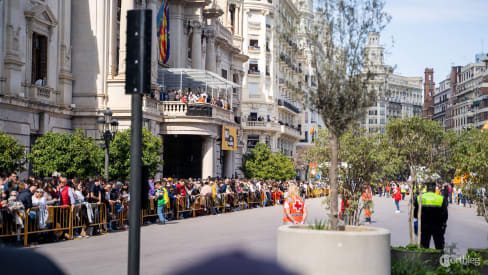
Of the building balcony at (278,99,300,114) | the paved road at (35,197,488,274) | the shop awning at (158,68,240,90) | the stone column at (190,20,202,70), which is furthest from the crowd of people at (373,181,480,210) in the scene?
the stone column at (190,20,202,70)

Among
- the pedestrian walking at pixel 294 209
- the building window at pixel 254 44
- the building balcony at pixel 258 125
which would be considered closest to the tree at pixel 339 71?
the pedestrian walking at pixel 294 209

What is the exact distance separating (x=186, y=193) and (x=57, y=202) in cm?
1136

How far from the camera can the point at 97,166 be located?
2709 centimetres

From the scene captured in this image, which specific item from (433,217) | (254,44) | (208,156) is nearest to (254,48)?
(254,44)

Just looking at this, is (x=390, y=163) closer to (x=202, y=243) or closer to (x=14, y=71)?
(x=202, y=243)

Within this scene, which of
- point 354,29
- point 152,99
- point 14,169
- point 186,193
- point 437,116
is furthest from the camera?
point 437,116

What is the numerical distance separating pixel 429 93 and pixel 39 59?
15771cm

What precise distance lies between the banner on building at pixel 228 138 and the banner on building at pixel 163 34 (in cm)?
608

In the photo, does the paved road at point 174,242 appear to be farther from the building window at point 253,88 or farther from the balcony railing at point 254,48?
the balcony railing at point 254,48

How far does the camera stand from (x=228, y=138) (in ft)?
144

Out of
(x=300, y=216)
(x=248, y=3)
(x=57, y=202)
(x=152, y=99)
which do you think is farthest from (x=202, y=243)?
(x=248, y=3)

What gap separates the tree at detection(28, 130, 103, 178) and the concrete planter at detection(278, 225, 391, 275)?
719 inches

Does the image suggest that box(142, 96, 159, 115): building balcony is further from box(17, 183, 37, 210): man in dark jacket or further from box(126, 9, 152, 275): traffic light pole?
box(126, 9, 152, 275): traffic light pole

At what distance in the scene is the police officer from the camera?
42.4 ft
